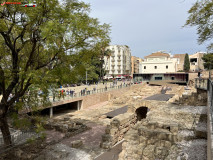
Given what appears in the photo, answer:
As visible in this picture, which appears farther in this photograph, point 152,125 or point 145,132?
point 152,125

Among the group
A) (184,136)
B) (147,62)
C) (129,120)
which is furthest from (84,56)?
(147,62)

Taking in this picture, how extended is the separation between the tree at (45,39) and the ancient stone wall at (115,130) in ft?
17.7

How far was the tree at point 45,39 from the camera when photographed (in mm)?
6016

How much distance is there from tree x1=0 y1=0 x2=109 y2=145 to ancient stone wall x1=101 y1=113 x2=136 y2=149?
17.7 feet

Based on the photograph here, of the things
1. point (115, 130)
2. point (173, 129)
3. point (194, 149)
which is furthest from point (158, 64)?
point (194, 149)

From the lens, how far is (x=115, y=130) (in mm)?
10914

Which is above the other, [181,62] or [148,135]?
[181,62]

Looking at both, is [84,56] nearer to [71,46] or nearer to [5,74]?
[71,46]

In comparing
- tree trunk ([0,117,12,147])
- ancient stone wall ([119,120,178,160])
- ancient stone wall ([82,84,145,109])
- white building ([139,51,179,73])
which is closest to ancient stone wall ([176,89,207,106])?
ancient stone wall ([119,120,178,160])

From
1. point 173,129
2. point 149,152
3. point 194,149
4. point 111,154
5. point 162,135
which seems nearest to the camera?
point 194,149

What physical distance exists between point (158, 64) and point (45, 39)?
4434 centimetres

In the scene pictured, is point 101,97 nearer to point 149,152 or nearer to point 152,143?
point 152,143

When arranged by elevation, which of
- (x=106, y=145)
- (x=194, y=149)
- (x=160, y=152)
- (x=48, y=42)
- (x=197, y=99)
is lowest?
(x=106, y=145)

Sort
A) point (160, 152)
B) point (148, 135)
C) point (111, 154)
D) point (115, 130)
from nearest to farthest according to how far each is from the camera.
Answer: point (160, 152), point (148, 135), point (111, 154), point (115, 130)
